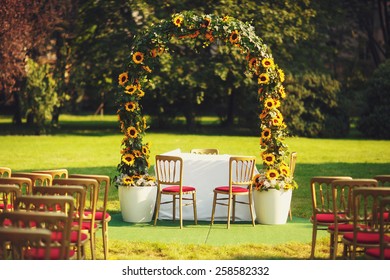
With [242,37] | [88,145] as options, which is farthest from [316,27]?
[242,37]

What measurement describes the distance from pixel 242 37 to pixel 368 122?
61.9 ft

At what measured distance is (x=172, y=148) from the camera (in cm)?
2258

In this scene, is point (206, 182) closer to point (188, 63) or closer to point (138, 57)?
point (138, 57)

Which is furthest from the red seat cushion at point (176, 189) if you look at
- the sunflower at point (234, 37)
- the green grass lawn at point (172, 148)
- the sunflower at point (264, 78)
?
the sunflower at point (234, 37)

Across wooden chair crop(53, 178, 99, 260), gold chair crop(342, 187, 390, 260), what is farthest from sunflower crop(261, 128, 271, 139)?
gold chair crop(342, 187, 390, 260)

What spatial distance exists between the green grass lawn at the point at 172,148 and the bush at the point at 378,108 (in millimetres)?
1352

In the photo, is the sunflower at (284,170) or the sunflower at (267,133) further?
the sunflower at (267,133)

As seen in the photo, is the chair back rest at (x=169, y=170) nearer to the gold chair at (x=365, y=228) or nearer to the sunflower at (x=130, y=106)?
the sunflower at (x=130, y=106)

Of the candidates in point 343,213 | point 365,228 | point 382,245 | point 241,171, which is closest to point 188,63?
point 241,171

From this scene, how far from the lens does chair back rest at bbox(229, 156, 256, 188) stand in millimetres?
9797

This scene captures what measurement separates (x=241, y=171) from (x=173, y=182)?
40.6 inches

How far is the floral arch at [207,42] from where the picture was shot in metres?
10.3

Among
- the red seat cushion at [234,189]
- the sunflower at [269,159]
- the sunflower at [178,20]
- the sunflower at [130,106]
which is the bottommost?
the red seat cushion at [234,189]
